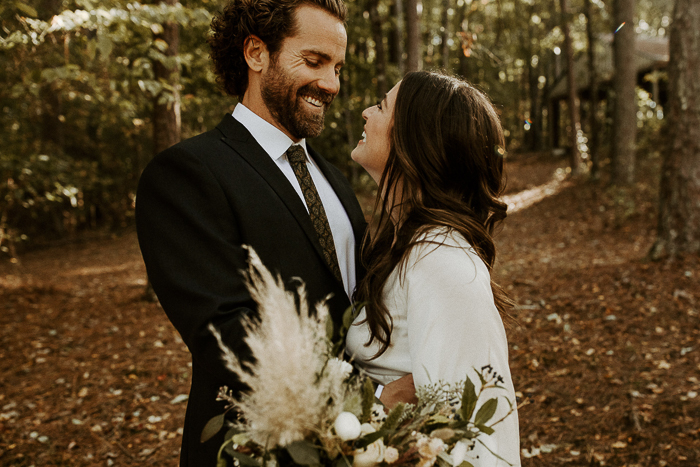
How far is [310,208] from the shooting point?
213 centimetres

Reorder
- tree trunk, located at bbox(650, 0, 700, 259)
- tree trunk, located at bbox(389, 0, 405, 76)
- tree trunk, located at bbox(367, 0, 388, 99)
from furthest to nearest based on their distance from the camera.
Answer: tree trunk, located at bbox(389, 0, 405, 76) < tree trunk, located at bbox(367, 0, 388, 99) < tree trunk, located at bbox(650, 0, 700, 259)

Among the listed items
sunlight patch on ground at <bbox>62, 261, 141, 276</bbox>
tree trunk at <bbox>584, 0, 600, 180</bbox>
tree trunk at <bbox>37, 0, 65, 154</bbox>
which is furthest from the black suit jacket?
tree trunk at <bbox>584, 0, 600, 180</bbox>

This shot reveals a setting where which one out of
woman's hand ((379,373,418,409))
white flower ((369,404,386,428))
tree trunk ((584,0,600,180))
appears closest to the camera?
white flower ((369,404,386,428))

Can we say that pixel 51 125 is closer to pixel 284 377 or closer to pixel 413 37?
pixel 413 37

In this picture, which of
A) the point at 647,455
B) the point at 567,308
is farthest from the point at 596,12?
the point at 647,455

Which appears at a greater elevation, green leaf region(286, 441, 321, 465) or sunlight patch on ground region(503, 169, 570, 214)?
green leaf region(286, 441, 321, 465)

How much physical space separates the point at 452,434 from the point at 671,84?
6943mm

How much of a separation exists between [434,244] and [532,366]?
369 centimetres

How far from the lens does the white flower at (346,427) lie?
38.1 inches

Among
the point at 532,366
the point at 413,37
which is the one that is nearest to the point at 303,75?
the point at 532,366

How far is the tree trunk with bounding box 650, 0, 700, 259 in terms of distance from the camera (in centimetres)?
620

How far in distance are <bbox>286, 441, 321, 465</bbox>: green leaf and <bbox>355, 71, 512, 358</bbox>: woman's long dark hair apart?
3.16ft

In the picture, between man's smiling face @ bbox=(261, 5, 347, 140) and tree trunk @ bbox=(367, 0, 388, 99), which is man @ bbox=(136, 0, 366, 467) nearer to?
man's smiling face @ bbox=(261, 5, 347, 140)

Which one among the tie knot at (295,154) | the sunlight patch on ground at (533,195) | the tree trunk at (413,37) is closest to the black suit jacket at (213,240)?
the tie knot at (295,154)
